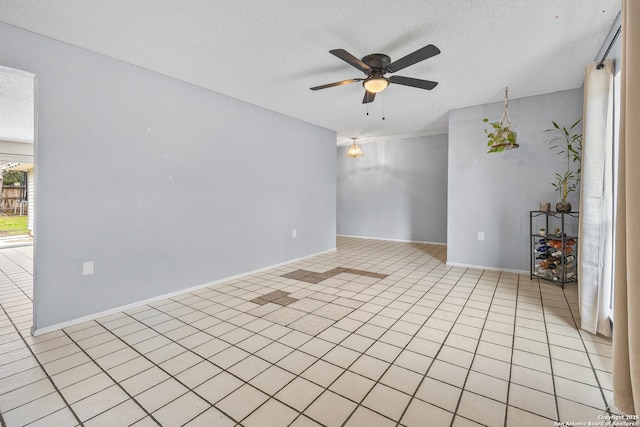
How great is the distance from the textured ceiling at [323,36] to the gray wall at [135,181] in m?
0.28

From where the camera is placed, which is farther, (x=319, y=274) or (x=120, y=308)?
(x=319, y=274)

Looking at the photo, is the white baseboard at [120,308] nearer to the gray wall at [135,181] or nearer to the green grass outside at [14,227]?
the gray wall at [135,181]

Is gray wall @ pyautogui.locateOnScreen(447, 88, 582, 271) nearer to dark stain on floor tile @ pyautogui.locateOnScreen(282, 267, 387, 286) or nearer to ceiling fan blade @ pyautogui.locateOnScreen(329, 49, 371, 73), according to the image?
dark stain on floor tile @ pyautogui.locateOnScreen(282, 267, 387, 286)

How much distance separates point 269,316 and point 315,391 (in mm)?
1167

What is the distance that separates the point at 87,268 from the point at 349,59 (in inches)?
121

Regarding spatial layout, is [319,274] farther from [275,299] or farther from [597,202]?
[597,202]

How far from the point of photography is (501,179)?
4.38 meters

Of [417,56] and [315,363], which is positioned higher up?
[417,56]

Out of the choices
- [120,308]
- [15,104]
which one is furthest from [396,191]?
[15,104]

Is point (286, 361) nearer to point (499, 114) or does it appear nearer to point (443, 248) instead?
point (499, 114)

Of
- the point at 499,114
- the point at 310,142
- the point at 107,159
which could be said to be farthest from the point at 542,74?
the point at 107,159

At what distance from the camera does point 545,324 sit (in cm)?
257

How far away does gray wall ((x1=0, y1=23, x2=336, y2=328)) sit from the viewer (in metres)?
2.50

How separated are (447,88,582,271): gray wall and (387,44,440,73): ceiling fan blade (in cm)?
264
